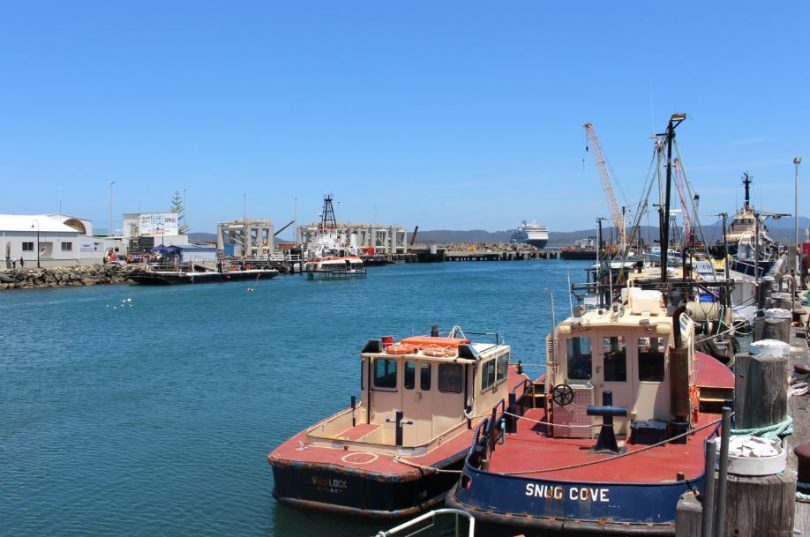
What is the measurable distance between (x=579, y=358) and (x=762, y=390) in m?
7.52

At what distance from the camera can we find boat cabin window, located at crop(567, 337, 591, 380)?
557 inches

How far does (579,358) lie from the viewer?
14.2m

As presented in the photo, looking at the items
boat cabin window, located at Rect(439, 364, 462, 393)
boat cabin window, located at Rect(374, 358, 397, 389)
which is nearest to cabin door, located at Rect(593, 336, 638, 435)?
boat cabin window, located at Rect(439, 364, 462, 393)

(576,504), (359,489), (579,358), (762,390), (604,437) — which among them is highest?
(762,390)

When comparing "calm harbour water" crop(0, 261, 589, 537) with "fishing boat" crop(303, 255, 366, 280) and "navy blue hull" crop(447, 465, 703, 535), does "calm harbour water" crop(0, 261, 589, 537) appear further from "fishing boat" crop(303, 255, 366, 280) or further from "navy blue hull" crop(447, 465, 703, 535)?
"fishing boat" crop(303, 255, 366, 280)

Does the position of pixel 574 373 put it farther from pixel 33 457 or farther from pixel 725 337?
pixel 725 337

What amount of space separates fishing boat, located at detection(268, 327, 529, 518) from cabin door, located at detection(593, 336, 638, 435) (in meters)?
1.91

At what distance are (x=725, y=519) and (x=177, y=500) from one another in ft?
48.0

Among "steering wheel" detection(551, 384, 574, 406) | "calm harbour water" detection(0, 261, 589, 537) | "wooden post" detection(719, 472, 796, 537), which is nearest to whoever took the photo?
"wooden post" detection(719, 472, 796, 537)

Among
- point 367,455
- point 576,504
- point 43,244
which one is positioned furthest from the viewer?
point 43,244

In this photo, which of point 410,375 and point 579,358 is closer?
point 579,358

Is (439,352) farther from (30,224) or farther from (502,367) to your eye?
(30,224)

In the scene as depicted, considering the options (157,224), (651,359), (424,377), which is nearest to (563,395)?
(651,359)

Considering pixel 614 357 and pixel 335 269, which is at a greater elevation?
pixel 614 357
